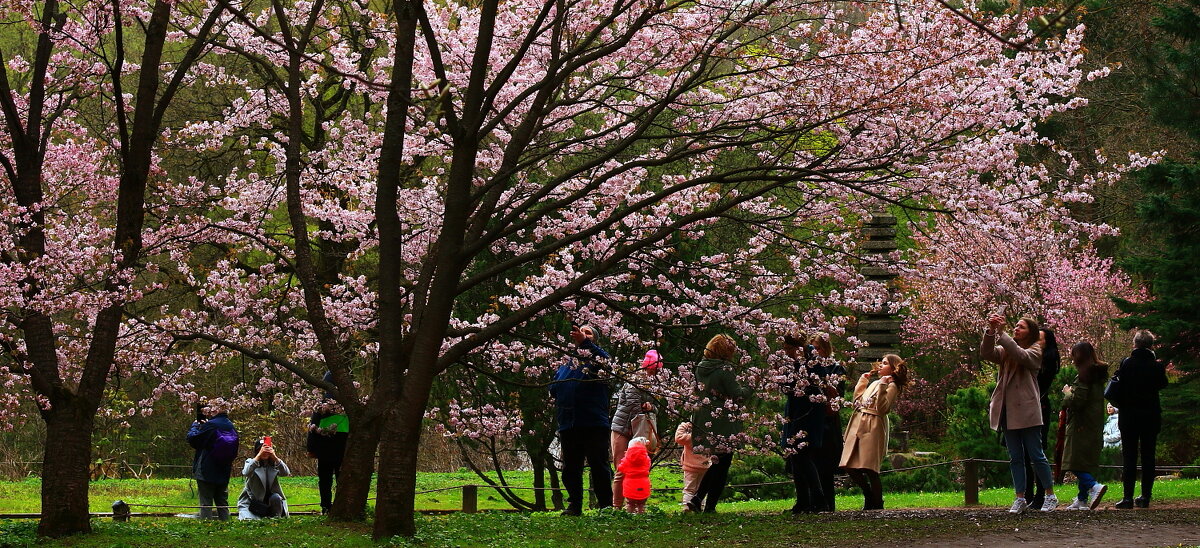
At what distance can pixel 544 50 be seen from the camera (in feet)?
39.0

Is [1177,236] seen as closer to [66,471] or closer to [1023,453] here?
[1023,453]

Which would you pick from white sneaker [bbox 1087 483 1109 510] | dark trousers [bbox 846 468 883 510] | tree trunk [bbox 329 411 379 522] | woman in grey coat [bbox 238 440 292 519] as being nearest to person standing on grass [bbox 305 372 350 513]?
woman in grey coat [bbox 238 440 292 519]

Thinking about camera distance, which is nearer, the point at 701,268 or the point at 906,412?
the point at 701,268

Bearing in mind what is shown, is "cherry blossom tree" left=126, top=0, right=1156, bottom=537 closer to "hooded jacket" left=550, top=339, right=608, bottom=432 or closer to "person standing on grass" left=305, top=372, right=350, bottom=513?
"hooded jacket" left=550, top=339, right=608, bottom=432

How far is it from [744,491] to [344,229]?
7.78 metres

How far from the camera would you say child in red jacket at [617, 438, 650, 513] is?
12570 millimetres

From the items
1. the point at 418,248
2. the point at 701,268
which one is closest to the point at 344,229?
the point at 418,248

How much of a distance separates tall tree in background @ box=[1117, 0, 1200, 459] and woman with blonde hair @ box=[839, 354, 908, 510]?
6.96 meters

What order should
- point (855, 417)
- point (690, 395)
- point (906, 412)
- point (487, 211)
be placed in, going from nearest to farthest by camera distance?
1. point (487, 211)
2. point (690, 395)
3. point (855, 417)
4. point (906, 412)

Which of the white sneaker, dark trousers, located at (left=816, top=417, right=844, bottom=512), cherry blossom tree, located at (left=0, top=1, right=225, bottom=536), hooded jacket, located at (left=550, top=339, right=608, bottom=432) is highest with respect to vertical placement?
cherry blossom tree, located at (left=0, top=1, right=225, bottom=536)

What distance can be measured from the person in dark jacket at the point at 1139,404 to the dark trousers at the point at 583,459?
4.96 m

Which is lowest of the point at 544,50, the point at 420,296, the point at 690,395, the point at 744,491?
the point at 744,491

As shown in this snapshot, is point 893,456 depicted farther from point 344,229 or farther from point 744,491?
point 344,229

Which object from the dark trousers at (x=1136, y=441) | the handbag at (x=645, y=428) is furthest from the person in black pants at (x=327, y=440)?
the dark trousers at (x=1136, y=441)
